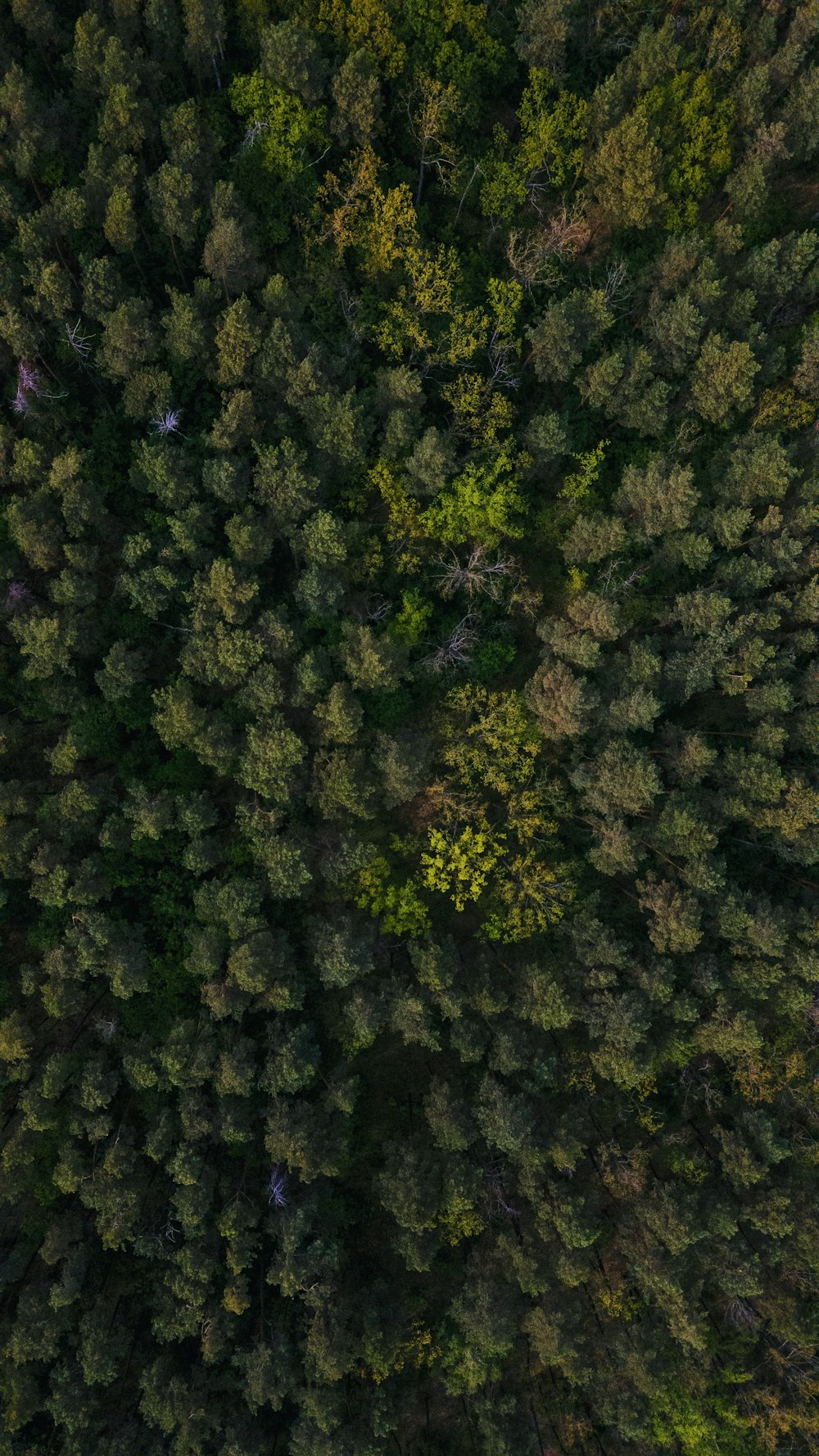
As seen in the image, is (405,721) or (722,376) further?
(405,721)

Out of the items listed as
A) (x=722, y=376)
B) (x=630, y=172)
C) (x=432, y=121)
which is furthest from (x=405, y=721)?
(x=432, y=121)

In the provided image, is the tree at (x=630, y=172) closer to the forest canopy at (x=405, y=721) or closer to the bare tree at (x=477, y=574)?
the forest canopy at (x=405, y=721)

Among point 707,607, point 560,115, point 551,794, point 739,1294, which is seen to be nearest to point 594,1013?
point 551,794

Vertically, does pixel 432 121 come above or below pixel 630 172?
above

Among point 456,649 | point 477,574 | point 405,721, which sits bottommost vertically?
point 405,721

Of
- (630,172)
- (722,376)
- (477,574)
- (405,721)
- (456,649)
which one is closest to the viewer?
(630,172)

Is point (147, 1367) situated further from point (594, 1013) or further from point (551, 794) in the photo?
point (551, 794)

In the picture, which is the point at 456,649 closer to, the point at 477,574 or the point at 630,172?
the point at 477,574

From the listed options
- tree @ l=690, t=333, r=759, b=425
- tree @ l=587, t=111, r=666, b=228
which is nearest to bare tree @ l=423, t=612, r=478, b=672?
tree @ l=690, t=333, r=759, b=425
